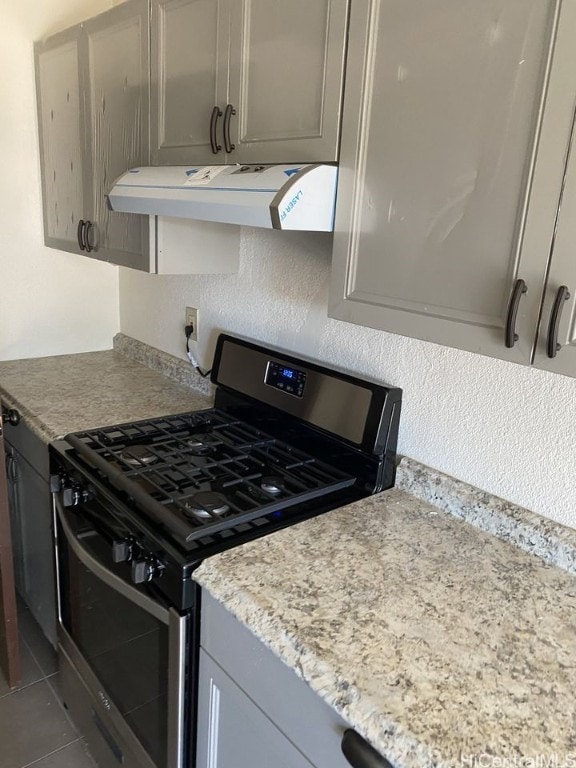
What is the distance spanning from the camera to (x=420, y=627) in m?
0.95

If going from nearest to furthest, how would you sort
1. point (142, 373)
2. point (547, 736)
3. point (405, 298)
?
A: point (547, 736) < point (405, 298) < point (142, 373)

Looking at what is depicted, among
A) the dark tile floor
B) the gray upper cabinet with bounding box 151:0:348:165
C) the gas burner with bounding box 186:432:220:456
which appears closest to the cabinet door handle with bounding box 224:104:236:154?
the gray upper cabinet with bounding box 151:0:348:165

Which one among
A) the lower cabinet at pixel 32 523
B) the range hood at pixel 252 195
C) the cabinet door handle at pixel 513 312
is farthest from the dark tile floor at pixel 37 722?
the cabinet door handle at pixel 513 312

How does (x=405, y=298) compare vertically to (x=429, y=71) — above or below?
below

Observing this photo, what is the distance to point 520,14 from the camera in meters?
0.81

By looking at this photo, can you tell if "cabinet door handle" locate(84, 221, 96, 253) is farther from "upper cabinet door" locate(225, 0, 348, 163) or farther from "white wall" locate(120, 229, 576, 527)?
"upper cabinet door" locate(225, 0, 348, 163)

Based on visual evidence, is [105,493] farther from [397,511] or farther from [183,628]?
[397,511]

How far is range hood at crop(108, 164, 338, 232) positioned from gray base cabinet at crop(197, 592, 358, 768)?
2.32ft

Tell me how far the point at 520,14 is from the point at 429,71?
0.16 metres

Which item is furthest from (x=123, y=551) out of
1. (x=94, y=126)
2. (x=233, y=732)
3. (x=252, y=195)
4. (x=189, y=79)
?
(x=94, y=126)

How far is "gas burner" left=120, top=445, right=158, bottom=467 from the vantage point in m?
1.45

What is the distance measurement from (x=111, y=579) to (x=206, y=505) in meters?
0.31

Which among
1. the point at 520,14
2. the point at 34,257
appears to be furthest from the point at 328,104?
the point at 34,257

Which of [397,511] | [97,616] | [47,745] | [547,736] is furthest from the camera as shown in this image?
[47,745]
